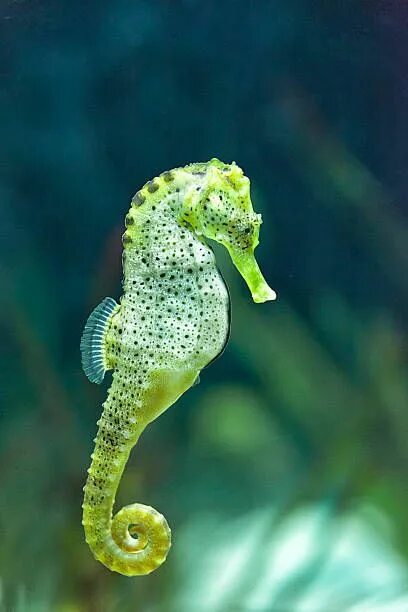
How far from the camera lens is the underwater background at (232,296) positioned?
1.67 meters

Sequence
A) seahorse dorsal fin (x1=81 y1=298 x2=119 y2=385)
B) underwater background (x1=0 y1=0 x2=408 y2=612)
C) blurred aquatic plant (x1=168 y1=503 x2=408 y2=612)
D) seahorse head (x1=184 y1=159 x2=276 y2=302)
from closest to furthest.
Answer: seahorse head (x1=184 y1=159 x2=276 y2=302)
seahorse dorsal fin (x1=81 y1=298 x2=119 y2=385)
underwater background (x1=0 y1=0 x2=408 y2=612)
blurred aquatic plant (x1=168 y1=503 x2=408 y2=612)

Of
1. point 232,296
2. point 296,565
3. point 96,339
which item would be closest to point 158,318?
point 96,339

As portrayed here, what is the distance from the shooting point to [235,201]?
1.31 meters

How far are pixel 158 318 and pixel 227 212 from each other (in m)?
0.25

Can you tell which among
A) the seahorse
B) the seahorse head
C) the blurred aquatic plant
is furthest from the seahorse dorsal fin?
the blurred aquatic plant

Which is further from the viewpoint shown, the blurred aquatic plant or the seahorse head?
the blurred aquatic plant

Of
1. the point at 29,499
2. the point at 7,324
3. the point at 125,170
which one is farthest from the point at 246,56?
→ the point at 29,499

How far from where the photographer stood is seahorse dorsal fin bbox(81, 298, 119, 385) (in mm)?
1418

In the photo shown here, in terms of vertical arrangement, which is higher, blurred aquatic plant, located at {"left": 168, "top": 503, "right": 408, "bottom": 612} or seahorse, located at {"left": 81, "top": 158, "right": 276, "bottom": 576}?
seahorse, located at {"left": 81, "top": 158, "right": 276, "bottom": 576}

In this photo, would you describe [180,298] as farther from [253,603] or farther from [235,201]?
[253,603]

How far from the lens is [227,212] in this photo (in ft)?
4.30

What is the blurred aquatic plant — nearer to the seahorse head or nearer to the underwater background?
the underwater background

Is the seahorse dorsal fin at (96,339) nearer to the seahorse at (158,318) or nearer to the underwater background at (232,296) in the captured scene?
the seahorse at (158,318)

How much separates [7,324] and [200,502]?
0.64 meters
